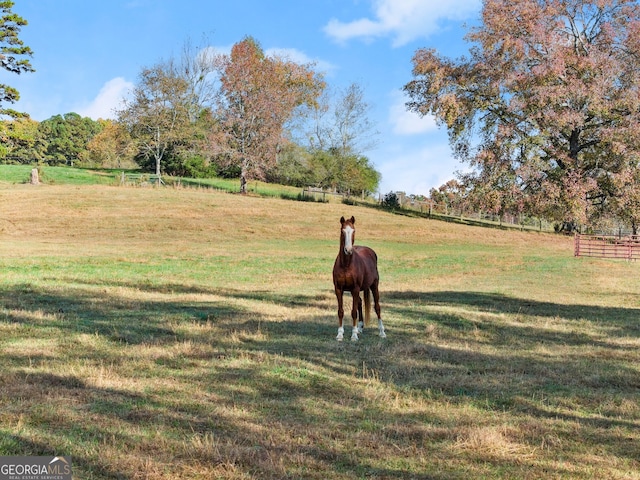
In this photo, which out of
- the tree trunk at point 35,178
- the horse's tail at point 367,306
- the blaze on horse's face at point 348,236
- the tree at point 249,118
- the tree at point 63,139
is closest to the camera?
the blaze on horse's face at point 348,236

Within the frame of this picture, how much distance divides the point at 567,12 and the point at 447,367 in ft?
166

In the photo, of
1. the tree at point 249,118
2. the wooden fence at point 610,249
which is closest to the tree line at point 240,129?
the tree at point 249,118

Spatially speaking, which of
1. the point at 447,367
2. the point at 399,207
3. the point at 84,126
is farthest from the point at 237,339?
the point at 84,126

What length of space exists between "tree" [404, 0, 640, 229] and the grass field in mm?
25465

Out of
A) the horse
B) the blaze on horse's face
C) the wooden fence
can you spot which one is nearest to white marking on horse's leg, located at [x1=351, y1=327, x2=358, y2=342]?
the horse

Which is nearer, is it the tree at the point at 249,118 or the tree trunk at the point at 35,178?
the tree trunk at the point at 35,178

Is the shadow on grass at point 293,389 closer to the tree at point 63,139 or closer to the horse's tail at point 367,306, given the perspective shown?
the horse's tail at point 367,306

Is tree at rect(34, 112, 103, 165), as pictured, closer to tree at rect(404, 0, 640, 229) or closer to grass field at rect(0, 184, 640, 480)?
tree at rect(404, 0, 640, 229)

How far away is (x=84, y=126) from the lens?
5428 inches

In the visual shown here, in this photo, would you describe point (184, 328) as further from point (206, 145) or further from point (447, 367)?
point (206, 145)

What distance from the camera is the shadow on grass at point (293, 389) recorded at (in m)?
5.42

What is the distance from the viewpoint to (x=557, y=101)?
48.2 meters

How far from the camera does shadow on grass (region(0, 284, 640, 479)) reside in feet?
17.8

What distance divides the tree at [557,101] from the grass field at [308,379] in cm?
2547
